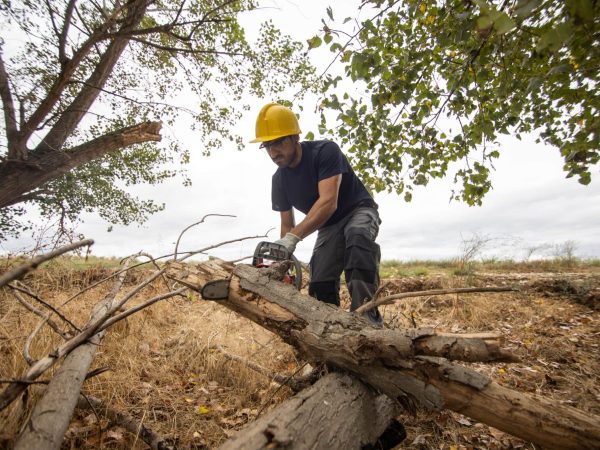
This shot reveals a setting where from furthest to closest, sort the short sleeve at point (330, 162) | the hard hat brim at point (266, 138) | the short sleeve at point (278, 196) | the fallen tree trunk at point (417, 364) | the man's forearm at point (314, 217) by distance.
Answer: the short sleeve at point (278, 196), the hard hat brim at point (266, 138), the short sleeve at point (330, 162), the man's forearm at point (314, 217), the fallen tree trunk at point (417, 364)

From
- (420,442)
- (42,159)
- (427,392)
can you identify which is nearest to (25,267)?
(427,392)

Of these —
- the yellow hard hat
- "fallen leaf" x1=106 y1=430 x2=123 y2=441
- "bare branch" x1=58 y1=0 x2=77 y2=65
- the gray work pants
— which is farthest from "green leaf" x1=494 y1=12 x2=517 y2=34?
"bare branch" x1=58 y1=0 x2=77 y2=65

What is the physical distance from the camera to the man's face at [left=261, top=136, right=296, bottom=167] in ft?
10.4

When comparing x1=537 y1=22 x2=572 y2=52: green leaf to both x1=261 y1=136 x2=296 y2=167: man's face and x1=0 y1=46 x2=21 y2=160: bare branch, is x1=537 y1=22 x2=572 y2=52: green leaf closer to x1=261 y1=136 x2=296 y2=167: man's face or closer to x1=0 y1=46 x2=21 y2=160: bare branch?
x1=261 y1=136 x2=296 y2=167: man's face

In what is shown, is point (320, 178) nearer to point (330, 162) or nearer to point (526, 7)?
point (330, 162)

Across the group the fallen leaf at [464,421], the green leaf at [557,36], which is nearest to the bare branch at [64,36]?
the green leaf at [557,36]

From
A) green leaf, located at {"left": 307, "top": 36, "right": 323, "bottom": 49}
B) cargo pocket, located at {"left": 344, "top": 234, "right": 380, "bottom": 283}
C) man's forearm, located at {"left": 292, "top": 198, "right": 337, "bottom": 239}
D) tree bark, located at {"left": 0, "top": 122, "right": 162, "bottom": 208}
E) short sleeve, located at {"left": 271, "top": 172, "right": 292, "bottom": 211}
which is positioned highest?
tree bark, located at {"left": 0, "top": 122, "right": 162, "bottom": 208}

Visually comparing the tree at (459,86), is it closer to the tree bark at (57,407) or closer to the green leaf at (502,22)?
the green leaf at (502,22)

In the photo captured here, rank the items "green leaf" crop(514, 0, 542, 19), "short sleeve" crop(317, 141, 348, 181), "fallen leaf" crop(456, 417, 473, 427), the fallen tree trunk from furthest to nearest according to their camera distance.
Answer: "short sleeve" crop(317, 141, 348, 181), "fallen leaf" crop(456, 417, 473, 427), the fallen tree trunk, "green leaf" crop(514, 0, 542, 19)

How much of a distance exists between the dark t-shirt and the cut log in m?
1.87

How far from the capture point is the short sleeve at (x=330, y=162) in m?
2.92

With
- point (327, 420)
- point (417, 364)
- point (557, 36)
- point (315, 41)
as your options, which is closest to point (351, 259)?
point (417, 364)

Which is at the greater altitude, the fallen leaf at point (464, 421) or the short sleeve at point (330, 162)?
the short sleeve at point (330, 162)

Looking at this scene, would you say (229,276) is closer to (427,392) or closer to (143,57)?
(427,392)
